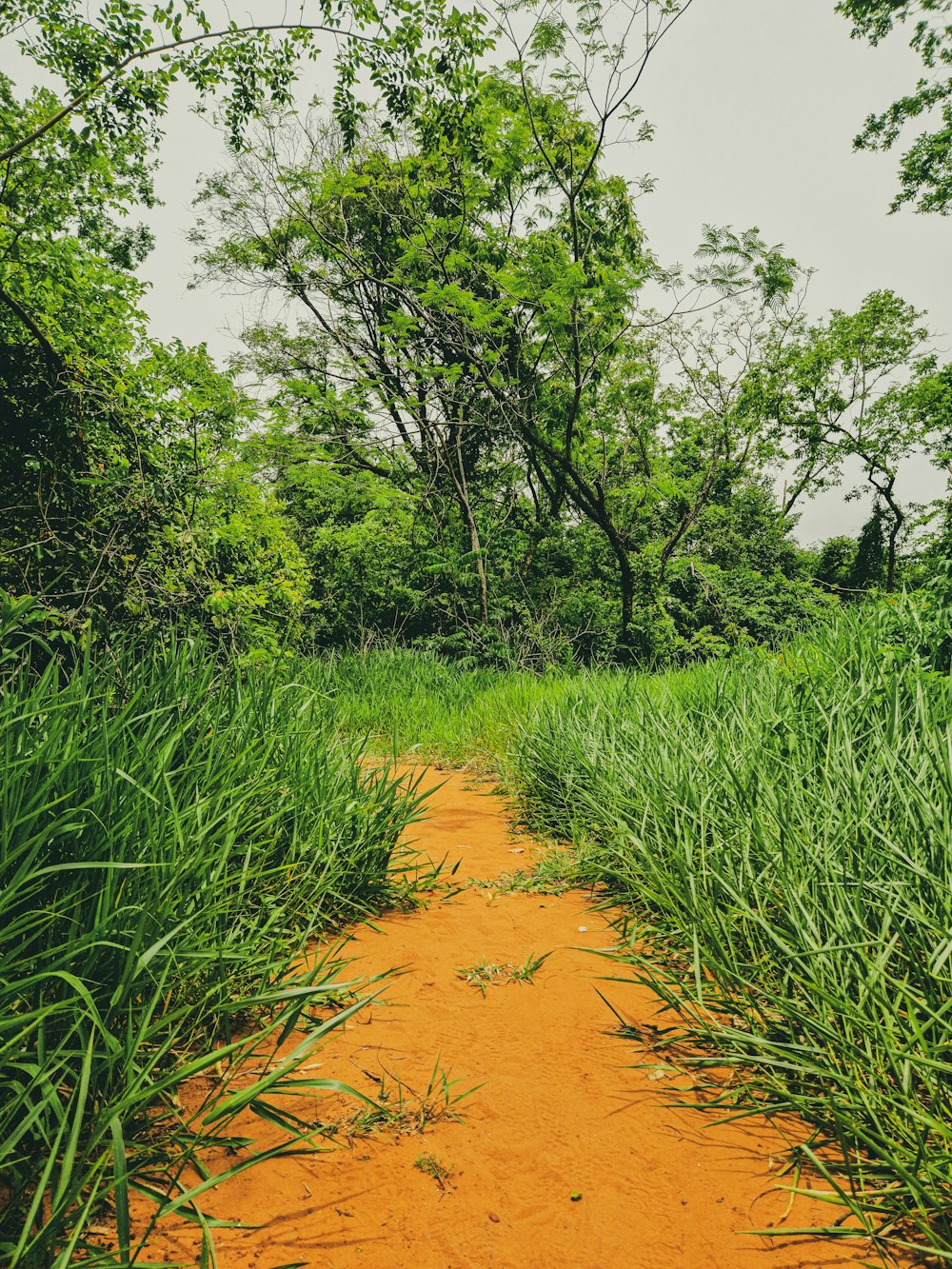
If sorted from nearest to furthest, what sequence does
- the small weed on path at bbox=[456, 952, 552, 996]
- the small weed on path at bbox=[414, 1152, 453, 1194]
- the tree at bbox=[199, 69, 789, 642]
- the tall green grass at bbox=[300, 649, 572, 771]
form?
the small weed on path at bbox=[414, 1152, 453, 1194] < the small weed on path at bbox=[456, 952, 552, 996] < the tall green grass at bbox=[300, 649, 572, 771] < the tree at bbox=[199, 69, 789, 642]

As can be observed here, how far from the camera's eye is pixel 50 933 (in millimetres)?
1461

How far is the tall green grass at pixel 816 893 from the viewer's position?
1397 mm

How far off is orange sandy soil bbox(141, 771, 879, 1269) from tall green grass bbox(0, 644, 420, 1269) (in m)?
0.12

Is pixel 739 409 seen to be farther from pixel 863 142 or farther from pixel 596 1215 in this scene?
pixel 596 1215

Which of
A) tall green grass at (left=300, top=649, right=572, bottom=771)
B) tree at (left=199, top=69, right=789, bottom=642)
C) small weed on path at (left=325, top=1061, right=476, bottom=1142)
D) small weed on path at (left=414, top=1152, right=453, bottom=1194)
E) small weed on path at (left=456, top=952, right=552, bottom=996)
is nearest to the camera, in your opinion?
small weed on path at (left=414, top=1152, right=453, bottom=1194)

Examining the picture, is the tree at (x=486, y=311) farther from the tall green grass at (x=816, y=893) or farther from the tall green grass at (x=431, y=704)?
the tall green grass at (x=816, y=893)

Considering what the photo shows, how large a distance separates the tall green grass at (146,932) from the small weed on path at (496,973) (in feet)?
1.66

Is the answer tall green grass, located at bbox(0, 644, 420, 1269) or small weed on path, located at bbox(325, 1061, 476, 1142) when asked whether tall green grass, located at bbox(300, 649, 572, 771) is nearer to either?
tall green grass, located at bbox(0, 644, 420, 1269)

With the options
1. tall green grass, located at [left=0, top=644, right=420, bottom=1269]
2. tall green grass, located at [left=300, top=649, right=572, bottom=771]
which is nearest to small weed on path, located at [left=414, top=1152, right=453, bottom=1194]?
tall green grass, located at [left=0, top=644, right=420, bottom=1269]

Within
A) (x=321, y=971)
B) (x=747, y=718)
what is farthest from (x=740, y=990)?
(x=747, y=718)

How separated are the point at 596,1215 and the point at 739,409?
1220 cm

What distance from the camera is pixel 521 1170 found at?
4.71 ft

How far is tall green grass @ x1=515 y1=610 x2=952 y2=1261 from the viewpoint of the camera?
1397 millimetres

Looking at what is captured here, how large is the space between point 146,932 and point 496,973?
127cm
